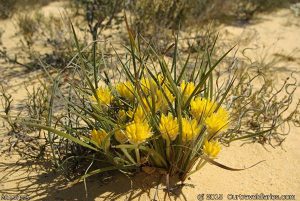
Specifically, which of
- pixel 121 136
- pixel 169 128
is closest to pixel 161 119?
pixel 169 128

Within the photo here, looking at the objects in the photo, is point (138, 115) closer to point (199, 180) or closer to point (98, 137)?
point (98, 137)

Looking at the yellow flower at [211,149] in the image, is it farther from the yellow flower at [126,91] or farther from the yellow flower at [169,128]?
the yellow flower at [126,91]

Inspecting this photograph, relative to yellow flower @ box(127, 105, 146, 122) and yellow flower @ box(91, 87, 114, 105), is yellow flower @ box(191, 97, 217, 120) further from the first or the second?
yellow flower @ box(91, 87, 114, 105)

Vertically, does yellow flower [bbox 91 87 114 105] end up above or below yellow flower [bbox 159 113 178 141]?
above

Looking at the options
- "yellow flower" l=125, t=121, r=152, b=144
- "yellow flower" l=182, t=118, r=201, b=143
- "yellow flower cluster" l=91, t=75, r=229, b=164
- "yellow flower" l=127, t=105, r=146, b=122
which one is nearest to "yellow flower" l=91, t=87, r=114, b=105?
"yellow flower cluster" l=91, t=75, r=229, b=164

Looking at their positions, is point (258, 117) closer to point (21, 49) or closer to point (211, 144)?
point (211, 144)

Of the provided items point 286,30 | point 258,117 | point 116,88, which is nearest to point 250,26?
point 286,30

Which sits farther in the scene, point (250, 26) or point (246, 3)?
point (246, 3)
